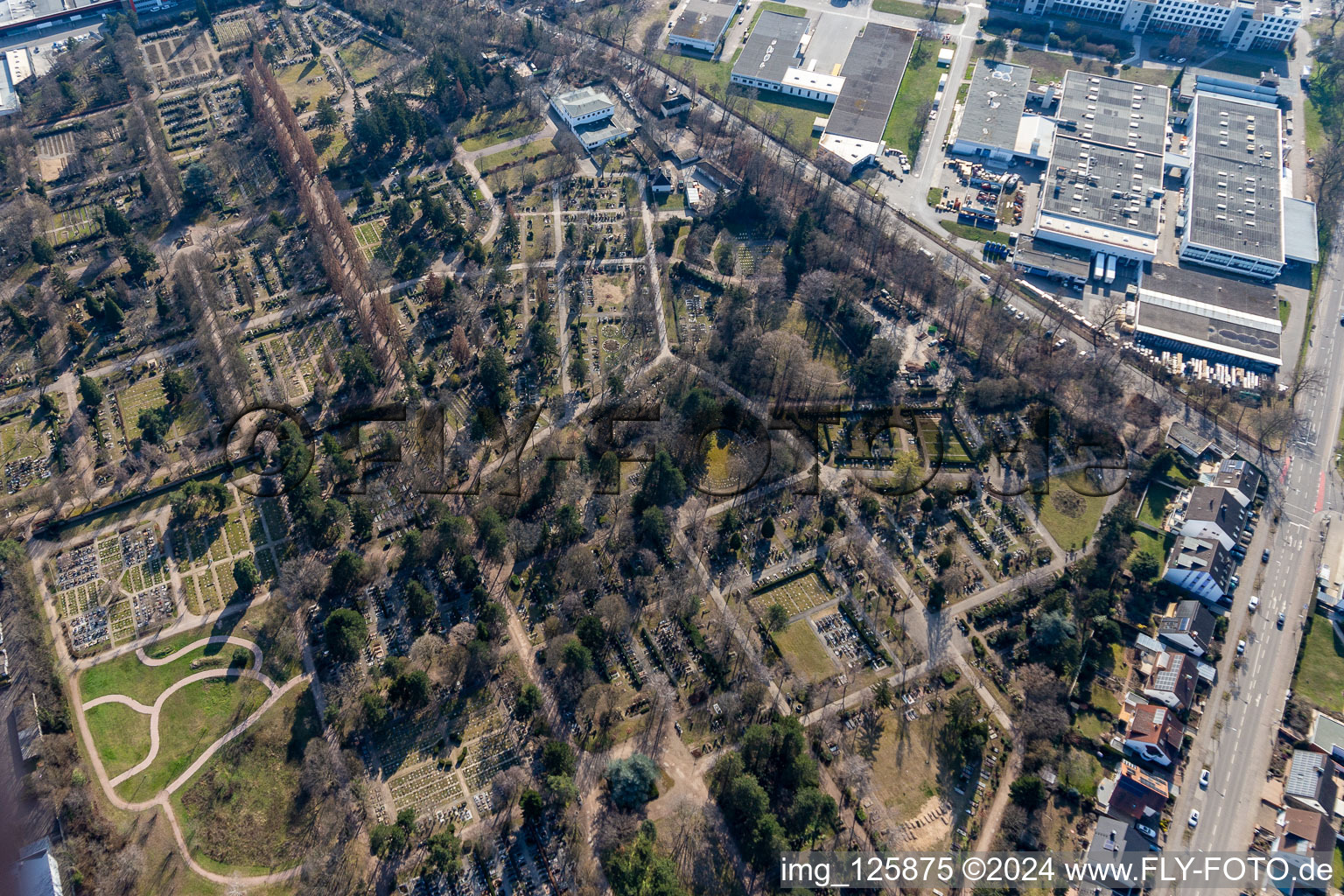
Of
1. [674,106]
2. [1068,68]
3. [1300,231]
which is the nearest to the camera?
[1300,231]

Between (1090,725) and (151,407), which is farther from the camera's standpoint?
(151,407)

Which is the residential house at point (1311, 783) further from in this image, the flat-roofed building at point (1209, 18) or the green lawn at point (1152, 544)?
the flat-roofed building at point (1209, 18)

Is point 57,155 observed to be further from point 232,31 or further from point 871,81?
point 871,81

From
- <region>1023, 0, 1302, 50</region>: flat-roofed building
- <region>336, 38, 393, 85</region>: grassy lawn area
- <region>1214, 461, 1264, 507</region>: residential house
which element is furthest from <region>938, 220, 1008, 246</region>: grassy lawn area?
<region>336, 38, 393, 85</region>: grassy lawn area

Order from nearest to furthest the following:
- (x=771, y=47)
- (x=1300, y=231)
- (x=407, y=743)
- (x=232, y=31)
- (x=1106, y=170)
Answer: (x=407, y=743) → (x=1300, y=231) → (x=1106, y=170) → (x=771, y=47) → (x=232, y=31)

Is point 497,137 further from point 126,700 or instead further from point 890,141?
point 126,700

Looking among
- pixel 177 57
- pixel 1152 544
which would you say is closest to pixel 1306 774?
pixel 1152 544

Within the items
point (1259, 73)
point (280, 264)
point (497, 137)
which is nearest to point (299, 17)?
point (497, 137)
